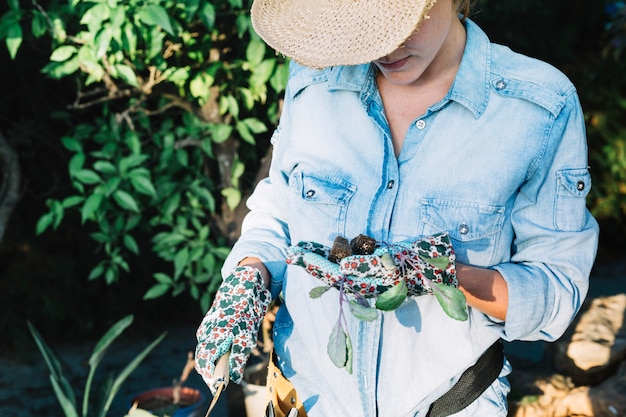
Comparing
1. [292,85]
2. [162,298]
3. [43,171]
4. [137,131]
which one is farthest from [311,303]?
[162,298]

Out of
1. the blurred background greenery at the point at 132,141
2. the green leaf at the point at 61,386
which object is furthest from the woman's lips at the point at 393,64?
the green leaf at the point at 61,386

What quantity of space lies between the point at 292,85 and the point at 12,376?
10.1 feet

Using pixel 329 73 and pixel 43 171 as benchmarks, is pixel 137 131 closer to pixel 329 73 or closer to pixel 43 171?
pixel 43 171

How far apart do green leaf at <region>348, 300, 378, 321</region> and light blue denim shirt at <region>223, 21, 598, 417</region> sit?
0.17 m

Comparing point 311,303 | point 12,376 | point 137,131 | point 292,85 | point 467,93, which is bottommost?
point 12,376

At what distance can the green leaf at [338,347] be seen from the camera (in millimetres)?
1325

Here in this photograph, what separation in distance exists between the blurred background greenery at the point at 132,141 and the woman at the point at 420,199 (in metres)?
0.43

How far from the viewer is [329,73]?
162cm

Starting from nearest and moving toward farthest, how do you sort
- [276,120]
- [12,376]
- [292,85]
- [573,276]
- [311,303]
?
1. [573,276]
2. [311,303]
3. [292,85]
4. [276,120]
5. [12,376]

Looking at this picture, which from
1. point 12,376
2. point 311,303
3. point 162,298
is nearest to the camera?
point 311,303

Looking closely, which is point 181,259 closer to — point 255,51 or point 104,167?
point 104,167

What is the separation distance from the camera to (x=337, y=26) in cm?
143

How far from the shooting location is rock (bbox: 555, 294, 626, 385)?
326cm

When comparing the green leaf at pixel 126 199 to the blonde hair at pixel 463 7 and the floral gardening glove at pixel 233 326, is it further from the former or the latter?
the blonde hair at pixel 463 7
